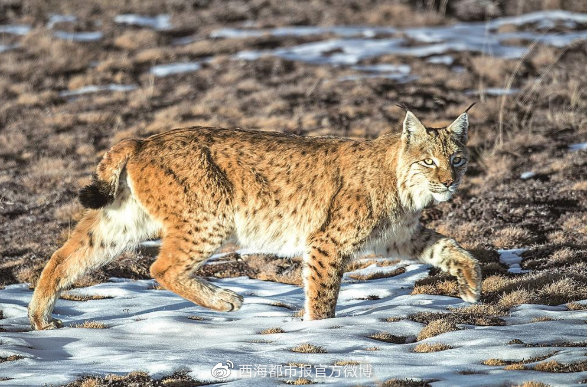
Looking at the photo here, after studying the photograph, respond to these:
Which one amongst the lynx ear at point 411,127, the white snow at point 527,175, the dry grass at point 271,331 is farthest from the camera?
the white snow at point 527,175

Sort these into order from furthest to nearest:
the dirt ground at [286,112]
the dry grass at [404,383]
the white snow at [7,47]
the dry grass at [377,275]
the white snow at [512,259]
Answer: the white snow at [7,47], the dirt ground at [286,112], the dry grass at [377,275], the white snow at [512,259], the dry grass at [404,383]

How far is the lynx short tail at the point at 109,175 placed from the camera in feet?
27.1

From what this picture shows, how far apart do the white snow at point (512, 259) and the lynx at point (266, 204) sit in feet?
6.92

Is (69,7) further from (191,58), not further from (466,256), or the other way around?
(466,256)

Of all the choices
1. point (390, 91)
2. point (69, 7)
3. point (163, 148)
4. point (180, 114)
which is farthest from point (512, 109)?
point (69, 7)

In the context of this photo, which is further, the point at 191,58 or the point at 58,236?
the point at 191,58

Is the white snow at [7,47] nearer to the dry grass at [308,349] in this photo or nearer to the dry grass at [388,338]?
the dry grass at [388,338]

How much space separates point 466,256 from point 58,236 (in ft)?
22.3

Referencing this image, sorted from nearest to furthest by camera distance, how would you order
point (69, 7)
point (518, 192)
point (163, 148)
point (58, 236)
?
point (163, 148) → point (58, 236) → point (518, 192) → point (69, 7)

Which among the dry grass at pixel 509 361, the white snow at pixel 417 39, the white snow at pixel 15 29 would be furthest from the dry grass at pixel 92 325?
the white snow at pixel 15 29

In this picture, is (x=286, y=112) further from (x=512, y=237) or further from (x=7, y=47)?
(x=7, y=47)

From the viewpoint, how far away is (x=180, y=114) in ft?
66.9

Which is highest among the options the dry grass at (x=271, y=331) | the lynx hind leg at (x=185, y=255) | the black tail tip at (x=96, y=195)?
the black tail tip at (x=96, y=195)

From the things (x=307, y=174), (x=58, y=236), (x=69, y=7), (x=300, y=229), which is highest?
(x=69, y=7)
